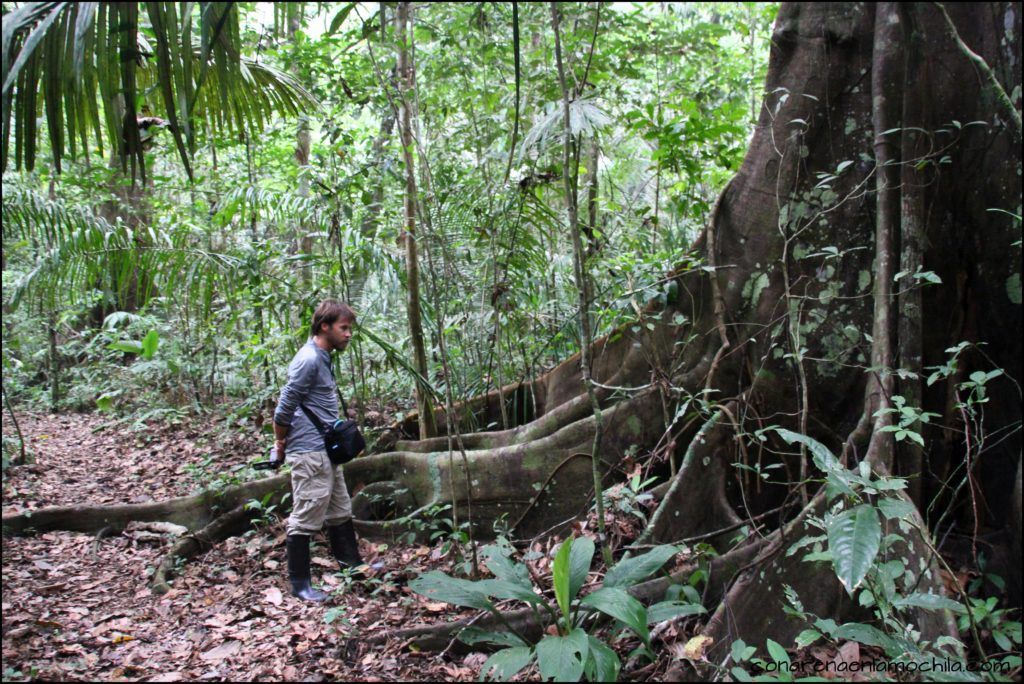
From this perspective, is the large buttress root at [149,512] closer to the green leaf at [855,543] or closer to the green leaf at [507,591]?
the green leaf at [507,591]

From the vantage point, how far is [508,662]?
81.0 inches

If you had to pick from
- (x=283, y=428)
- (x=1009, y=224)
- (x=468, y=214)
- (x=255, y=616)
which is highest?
(x=468, y=214)

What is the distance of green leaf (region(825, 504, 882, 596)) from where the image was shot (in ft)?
5.50

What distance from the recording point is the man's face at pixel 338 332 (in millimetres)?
4168

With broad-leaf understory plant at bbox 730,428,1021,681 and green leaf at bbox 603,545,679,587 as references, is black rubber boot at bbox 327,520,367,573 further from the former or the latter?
broad-leaf understory plant at bbox 730,428,1021,681

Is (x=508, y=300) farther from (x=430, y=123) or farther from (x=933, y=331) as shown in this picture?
(x=933, y=331)

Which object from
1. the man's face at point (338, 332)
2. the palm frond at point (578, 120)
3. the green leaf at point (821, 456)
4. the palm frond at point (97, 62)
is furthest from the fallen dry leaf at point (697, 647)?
the man's face at point (338, 332)

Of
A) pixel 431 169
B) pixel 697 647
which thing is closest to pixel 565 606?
pixel 697 647

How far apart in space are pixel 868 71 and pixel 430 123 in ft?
10.2

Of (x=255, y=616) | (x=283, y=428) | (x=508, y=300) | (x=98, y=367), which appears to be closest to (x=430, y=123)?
(x=508, y=300)

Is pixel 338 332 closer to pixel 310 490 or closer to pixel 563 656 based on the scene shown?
pixel 310 490

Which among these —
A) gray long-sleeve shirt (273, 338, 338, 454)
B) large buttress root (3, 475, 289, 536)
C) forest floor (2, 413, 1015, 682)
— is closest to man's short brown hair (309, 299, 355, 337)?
gray long-sleeve shirt (273, 338, 338, 454)

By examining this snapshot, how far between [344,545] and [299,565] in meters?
0.37

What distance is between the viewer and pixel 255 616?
3842 mm
